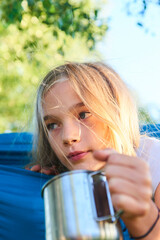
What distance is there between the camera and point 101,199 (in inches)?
27.5

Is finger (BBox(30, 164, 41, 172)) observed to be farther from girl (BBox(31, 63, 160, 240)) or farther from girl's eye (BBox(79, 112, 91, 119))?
girl's eye (BBox(79, 112, 91, 119))

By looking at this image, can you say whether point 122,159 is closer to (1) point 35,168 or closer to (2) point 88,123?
(2) point 88,123

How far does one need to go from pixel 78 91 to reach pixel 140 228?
Answer: 0.62 metres

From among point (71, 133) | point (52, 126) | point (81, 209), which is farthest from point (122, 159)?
point (52, 126)

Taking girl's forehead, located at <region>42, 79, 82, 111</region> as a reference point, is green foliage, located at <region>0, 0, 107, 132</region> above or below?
above

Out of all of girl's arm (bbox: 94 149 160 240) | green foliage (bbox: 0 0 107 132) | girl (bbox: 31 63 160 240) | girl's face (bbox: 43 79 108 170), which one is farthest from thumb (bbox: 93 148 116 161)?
green foliage (bbox: 0 0 107 132)

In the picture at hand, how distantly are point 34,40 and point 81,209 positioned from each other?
354 centimetres

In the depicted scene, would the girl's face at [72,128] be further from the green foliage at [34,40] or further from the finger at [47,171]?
the green foliage at [34,40]

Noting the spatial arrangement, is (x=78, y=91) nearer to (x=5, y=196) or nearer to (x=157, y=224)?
(x=5, y=196)

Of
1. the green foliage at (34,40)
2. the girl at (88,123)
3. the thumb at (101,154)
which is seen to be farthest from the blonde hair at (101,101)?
the thumb at (101,154)

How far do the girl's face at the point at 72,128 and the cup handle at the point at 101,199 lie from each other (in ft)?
1.34

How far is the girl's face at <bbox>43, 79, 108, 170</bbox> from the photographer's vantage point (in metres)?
1.15

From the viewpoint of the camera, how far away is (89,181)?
696mm

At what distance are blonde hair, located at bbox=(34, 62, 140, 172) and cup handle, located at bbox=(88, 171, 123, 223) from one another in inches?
20.8
